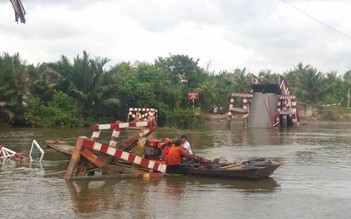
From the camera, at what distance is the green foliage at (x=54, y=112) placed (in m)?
39.7

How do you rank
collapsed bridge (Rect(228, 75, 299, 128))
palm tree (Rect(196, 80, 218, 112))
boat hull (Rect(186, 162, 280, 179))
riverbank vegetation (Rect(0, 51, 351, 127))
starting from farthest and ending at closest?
palm tree (Rect(196, 80, 218, 112)) < collapsed bridge (Rect(228, 75, 299, 128)) < riverbank vegetation (Rect(0, 51, 351, 127)) < boat hull (Rect(186, 162, 280, 179))

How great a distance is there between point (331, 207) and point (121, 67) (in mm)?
38799

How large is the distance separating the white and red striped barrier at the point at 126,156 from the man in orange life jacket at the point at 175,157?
0.22 m

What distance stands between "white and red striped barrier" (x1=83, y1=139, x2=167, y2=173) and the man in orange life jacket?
0.22 m

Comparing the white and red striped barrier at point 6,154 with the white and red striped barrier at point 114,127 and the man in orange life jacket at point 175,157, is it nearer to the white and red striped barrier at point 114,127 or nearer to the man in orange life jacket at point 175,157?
the white and red striped barrier at point 114,127

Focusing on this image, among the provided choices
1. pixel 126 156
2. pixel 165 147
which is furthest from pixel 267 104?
pixel 126 156

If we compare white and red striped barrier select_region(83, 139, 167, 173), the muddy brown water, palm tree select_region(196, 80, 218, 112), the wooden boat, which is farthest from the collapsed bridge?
white and red striped barrier select_region(83, 139, 167, 173)

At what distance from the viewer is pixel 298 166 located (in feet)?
56.4

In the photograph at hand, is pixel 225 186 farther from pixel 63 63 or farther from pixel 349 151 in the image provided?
pixel 63 63

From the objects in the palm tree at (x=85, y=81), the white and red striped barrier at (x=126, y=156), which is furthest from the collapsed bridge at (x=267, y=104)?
the white and red striped barrier at (x=126, y=156)

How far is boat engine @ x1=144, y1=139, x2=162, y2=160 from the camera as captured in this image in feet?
47.0

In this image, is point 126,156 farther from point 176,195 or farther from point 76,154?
point 176,195

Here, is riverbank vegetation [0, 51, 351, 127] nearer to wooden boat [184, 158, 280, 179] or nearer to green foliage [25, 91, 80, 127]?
green foliage [25, 91, 80, 127]

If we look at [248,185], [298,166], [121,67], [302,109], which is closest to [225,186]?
[248,185]
